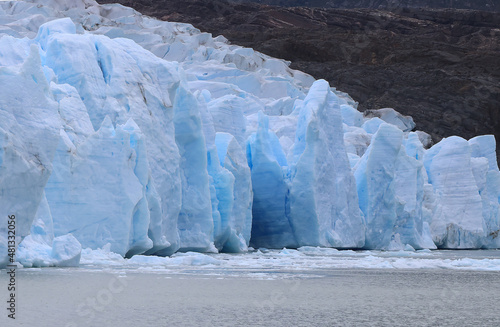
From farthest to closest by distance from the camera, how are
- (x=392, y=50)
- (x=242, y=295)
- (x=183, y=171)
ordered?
1. (x=392, y=50)
2. (x=183, y=171)
3. (x=242, y=295)

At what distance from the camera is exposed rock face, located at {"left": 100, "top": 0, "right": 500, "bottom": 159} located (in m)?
46.4

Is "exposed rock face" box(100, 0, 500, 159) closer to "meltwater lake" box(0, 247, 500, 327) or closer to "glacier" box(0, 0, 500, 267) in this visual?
"glacier" box(0, 0, 500, 267)

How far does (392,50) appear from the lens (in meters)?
56.3

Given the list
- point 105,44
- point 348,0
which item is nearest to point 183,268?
point 105,44

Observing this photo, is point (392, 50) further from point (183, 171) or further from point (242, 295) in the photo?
point (242, 295)

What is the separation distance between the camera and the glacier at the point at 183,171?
11.0 meters

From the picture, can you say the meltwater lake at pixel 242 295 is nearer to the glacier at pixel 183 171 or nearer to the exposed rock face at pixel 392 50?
the glacier at pixel 183 171

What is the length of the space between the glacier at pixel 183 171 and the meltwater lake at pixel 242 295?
1058 millimetres

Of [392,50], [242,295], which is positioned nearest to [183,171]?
[242,295]

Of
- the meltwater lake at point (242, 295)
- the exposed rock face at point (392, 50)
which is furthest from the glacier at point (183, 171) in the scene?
the exposed rock face at point (392, 50)

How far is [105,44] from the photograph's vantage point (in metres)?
15.7

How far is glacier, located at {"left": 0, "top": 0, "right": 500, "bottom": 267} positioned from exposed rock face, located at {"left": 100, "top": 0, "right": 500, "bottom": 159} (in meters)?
18.3

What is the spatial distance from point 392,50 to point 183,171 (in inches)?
1649

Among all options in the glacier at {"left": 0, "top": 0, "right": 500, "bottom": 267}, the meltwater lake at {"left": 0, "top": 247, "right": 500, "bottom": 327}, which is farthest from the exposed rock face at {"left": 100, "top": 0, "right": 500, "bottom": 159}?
the meltwater lake at {"left": 0, "top": 247, "right": 500, "bottom": 327}
